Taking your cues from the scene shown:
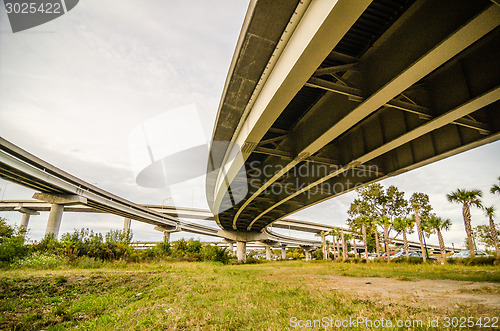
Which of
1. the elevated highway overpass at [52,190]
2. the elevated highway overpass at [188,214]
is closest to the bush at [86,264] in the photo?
the elevated highway overpass at [52,190]

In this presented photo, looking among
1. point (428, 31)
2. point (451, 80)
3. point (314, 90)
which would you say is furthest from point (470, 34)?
point (314, 90)

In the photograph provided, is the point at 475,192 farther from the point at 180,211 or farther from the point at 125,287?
the point at 180,211

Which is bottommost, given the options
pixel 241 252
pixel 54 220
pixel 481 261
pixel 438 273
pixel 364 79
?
pixel 438 273

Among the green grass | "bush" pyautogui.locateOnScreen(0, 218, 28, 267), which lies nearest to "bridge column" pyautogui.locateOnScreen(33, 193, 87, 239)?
"bush" pyautogui.locateOnScreen(0, 218, 28, 267)

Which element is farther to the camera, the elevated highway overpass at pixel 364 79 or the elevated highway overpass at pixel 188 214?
the elevated highway overpass at pixel 188 214

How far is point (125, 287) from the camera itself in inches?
392

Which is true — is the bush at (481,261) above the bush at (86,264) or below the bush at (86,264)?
above

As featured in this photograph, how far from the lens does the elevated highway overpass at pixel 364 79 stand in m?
5.52

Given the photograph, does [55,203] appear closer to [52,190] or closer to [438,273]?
[52,190]

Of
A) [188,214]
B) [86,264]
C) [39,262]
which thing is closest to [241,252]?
[188,214]

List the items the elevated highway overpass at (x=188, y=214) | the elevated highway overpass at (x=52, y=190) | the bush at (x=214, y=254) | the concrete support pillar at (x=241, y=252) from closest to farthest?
the elevated highway overpass at (x=52, y=190), the bush at (x=214, y=254), the concrete support pillar at (x=241, y=252), the elevated highway overpass at (x=188, y=214)

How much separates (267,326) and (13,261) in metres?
22.4

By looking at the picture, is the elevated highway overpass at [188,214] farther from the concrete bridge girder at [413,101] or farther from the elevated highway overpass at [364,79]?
the elevated highway overpass at [364,79]

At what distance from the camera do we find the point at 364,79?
791 centimetres
